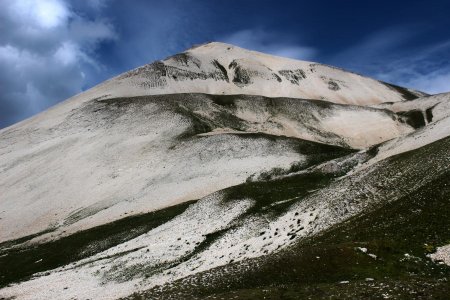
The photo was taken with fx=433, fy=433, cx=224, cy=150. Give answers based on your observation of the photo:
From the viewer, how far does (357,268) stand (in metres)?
26.8

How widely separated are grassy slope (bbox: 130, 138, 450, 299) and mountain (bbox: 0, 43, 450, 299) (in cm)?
13

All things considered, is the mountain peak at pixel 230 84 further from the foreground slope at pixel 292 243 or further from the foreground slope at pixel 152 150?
the foreground slope at pixel 292 243

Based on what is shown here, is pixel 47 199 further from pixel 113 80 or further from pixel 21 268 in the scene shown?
pixel 113 80

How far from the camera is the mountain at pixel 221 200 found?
28312mm

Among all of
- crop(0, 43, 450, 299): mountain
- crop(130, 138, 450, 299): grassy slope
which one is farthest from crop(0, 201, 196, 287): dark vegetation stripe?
crop(130, 138, 450, 299): grassy slope

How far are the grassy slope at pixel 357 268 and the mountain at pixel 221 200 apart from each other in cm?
13

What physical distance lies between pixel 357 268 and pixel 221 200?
3401 centimetres

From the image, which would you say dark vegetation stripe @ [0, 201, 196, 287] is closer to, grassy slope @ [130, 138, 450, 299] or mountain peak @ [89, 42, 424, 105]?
grassy slope @ [130, 138, 450, 299]

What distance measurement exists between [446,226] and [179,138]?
257 ft

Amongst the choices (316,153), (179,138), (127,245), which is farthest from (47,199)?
(316,153)

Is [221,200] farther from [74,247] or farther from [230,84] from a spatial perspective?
[230,84]

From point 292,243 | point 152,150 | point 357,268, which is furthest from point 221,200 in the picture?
point 152,150

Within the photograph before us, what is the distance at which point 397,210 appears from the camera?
35500 mm

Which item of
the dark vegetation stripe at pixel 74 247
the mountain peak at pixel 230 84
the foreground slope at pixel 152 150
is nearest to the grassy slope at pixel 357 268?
the dark vegetation stripe at pixel 74 247
